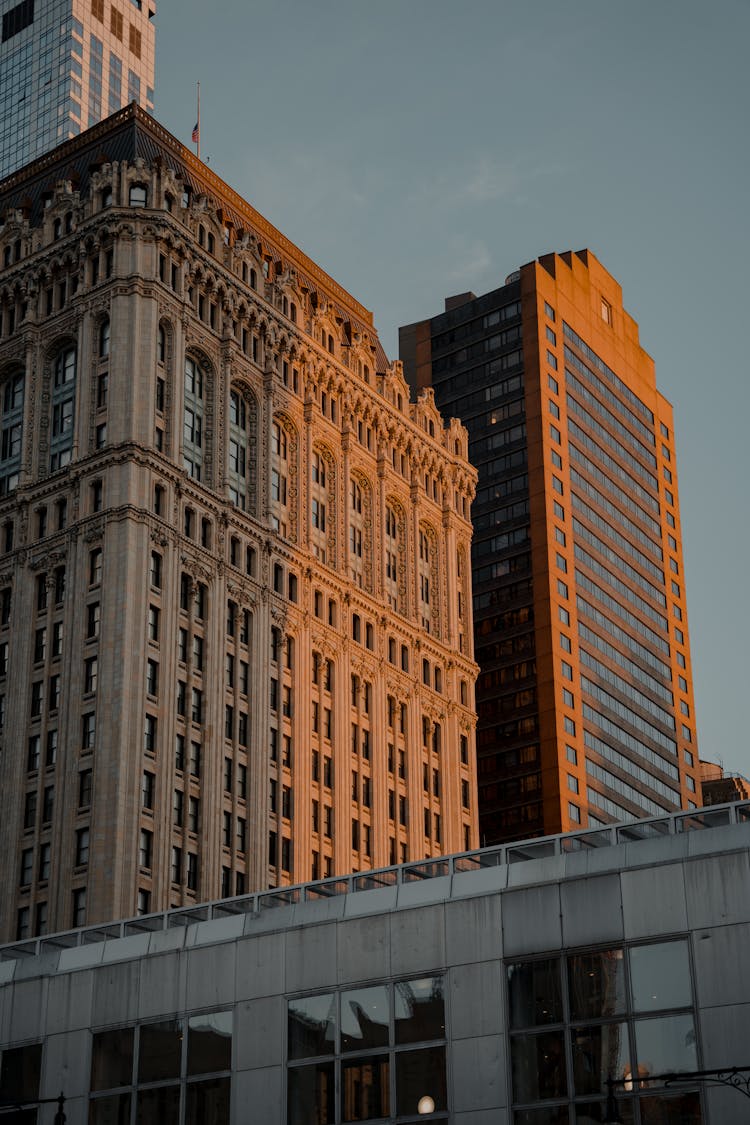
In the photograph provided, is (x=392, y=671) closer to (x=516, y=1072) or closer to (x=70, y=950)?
(x=70, y=950)

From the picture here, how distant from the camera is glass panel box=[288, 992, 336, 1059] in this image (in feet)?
192

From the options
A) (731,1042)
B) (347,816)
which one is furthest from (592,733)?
(731,1042)

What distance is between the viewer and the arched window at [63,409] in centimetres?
12550

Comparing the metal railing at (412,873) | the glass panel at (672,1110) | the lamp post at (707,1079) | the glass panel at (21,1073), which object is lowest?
the glass panel at (672,1110)

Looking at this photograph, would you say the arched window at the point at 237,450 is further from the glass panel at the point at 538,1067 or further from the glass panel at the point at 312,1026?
the glass panel at the point at 538,1067

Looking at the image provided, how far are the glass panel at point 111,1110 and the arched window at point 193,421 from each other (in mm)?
67479

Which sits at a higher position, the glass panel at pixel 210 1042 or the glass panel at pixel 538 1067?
the glass panel at pixel 210 1042

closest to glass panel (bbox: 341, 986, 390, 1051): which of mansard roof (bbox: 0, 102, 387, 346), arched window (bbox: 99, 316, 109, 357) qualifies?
arched window (bbox: 99, 316, 109, 357)

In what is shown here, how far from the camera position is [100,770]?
361 ft

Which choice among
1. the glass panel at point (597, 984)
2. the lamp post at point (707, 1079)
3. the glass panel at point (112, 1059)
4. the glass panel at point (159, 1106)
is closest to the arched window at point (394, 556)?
the glass panel at point (112, 1059)

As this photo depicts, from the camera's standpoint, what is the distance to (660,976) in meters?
52.9

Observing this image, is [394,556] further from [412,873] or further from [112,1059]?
[412,873]

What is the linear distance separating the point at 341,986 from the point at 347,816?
72378 millimetres

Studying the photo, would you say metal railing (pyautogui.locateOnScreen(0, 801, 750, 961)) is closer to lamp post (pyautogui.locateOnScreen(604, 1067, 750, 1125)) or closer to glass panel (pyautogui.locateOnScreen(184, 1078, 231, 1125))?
glass panel (pyautogui.locateOnScreen(184, 1078, 231, 1125))
